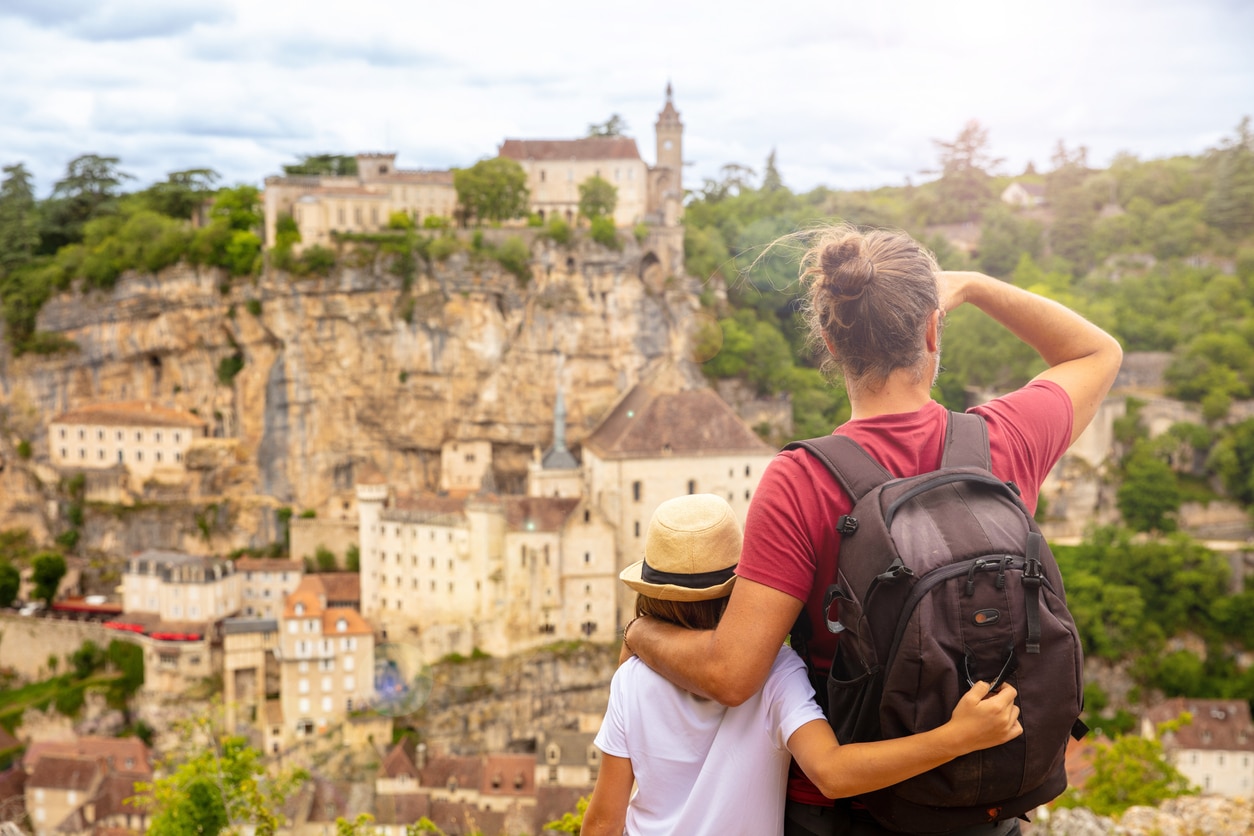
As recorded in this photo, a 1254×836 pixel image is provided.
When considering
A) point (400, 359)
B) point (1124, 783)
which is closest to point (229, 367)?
point (400, 359)

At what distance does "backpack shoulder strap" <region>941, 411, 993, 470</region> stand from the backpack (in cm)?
11

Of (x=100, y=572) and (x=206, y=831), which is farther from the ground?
(x=206, y=831)

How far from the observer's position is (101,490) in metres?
40.1

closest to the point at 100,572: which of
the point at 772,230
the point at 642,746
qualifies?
the point at 772,230

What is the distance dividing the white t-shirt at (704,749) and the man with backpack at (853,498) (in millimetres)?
96

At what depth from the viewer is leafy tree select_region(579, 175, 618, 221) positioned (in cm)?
4066

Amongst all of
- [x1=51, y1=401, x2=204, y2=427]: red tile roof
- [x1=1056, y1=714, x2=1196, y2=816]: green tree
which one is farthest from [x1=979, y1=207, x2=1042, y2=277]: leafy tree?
[x1=51, y1=401, x2=204, y2=427]: red tile roof

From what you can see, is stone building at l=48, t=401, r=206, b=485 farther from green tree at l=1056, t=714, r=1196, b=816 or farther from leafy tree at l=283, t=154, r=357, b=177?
green tree at l=1056, t=714, r=1196, b=816

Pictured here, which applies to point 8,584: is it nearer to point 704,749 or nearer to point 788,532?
point 704,749

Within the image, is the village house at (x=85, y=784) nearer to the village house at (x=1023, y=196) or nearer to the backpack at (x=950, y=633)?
the backpack at (x=950, y=633)

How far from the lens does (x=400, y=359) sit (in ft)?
127

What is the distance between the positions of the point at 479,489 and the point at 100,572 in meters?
15.4

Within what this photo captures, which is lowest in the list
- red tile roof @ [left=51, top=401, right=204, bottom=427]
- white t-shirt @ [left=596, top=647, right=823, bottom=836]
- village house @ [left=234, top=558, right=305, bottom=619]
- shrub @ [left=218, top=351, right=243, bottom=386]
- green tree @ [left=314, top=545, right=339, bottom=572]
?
village house @ [left=234, top=558, right=305, bottom=619]

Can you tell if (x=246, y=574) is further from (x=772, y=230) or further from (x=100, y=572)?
(x=772, y=230)
